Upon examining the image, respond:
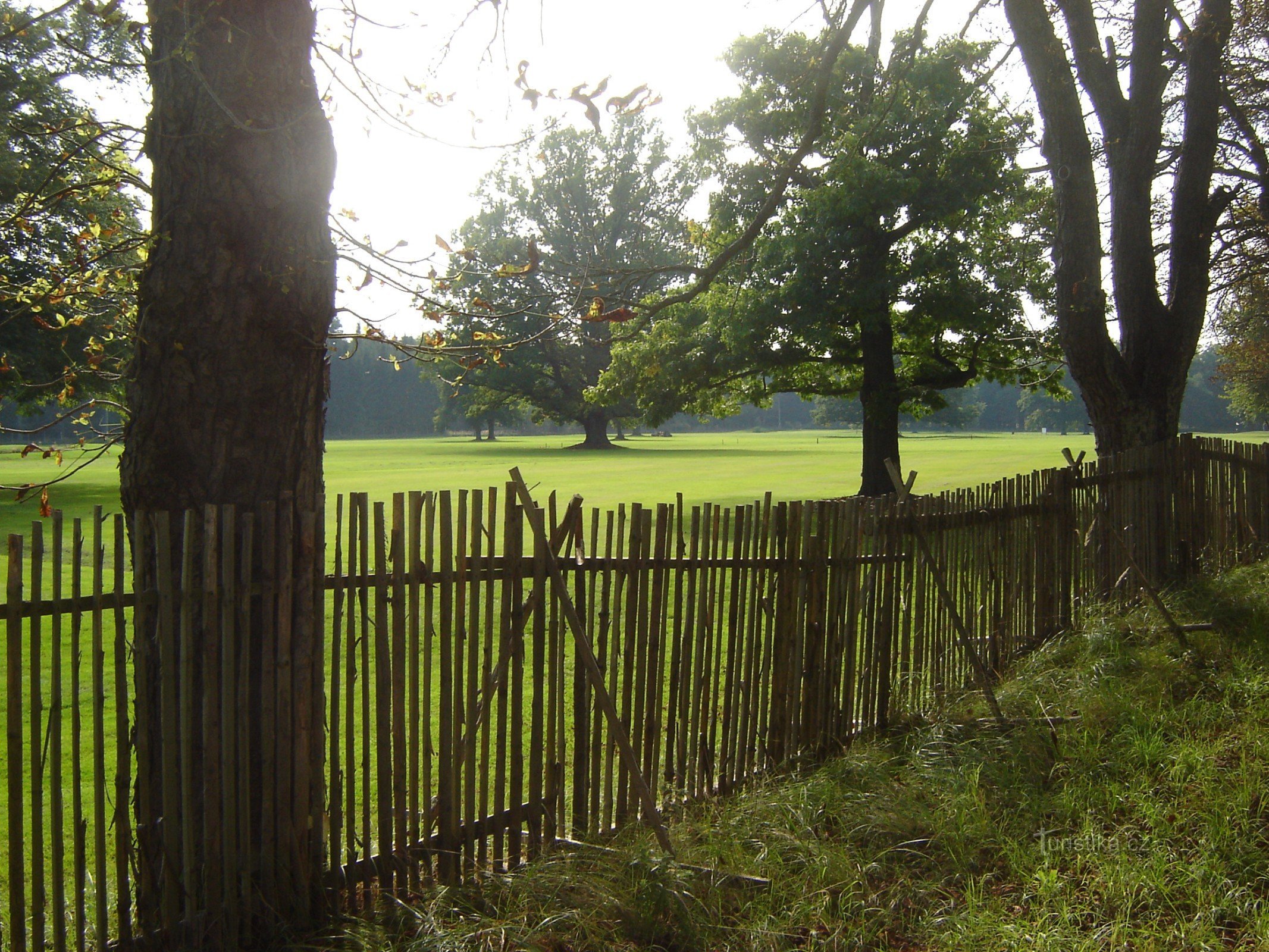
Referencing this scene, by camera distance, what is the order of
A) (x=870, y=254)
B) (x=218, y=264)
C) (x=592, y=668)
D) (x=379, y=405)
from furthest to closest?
(x=379, y=405), (x=870, y=254), (x=592, y=668), (x=218, y=264)

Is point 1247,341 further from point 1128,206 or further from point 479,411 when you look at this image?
point 479,411

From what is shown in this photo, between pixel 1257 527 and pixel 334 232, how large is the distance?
12464 mm

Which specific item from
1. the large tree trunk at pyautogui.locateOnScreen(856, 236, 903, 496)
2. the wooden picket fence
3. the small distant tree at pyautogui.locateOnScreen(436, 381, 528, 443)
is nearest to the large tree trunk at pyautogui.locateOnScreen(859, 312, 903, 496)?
the large tree trunk at pyautogui.locateOnScreen(856, 236, 903, 496)

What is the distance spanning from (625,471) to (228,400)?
33.0 meters

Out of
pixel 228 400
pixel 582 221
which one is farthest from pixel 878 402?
pixel 582 221

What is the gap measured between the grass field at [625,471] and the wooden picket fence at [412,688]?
8.29 m

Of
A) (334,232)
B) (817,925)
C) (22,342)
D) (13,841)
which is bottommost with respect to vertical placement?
(817,925)

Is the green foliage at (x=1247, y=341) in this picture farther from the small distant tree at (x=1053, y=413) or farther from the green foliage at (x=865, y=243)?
the small distant tree at (x=1053, y=413)

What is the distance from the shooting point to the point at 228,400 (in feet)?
12.6

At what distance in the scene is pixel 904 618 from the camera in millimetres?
6543

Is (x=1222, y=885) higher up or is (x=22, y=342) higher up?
(x=22, y=342)

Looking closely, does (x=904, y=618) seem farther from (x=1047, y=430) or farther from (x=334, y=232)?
(x=1047, y=430)

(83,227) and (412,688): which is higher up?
(83,227)

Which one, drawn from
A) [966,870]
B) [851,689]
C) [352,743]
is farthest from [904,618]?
[352,743]
